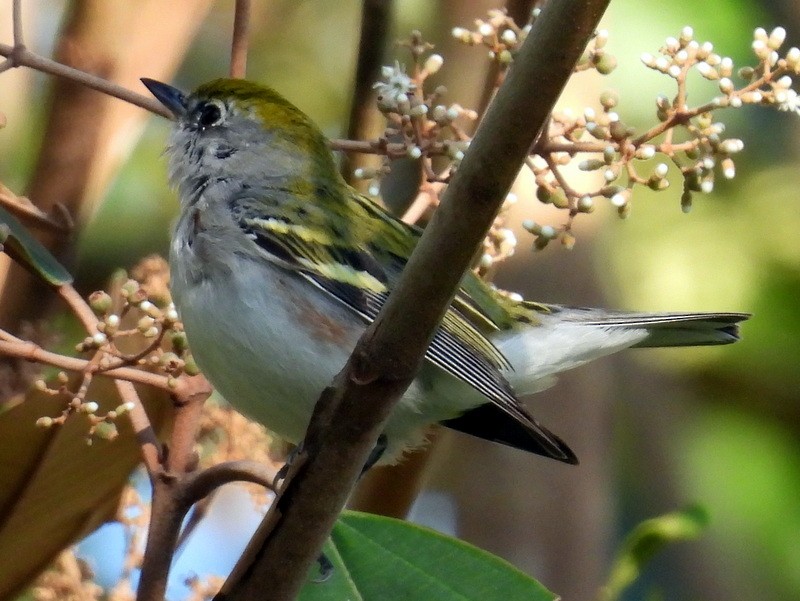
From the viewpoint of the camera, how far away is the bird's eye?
280 centimetres

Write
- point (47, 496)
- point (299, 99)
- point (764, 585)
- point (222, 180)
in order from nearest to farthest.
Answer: point (47, 496) < point (222, 180) < point (764, 585) < point (299, 99)

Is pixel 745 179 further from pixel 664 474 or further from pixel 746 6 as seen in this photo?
pixel 664 474

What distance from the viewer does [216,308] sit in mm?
2258

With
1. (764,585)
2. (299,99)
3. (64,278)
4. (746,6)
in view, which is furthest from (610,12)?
(64,278)

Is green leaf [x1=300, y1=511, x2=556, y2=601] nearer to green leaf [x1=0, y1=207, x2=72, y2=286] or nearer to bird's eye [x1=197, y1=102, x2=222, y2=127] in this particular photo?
green leaf [x1=0, y1=207, x2=72, y2=286]

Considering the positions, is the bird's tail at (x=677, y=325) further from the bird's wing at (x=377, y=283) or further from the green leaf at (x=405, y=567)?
the green leaf at (x=405, y=567)

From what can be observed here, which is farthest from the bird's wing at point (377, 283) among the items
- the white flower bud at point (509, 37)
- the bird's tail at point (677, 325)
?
the white flower bud at point (509, 37)

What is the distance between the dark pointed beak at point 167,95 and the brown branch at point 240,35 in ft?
0.73

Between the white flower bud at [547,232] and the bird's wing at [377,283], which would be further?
the bird's wing at [377,283]

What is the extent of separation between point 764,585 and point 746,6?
2.08 meters

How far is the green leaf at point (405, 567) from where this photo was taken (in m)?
1.89

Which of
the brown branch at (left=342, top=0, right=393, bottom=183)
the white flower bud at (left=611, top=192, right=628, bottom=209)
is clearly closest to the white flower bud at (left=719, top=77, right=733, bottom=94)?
the white flower bud at (left=611, top=192, right=628, bottom=209)

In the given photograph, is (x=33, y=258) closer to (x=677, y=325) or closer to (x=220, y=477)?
(x=220, y=477)

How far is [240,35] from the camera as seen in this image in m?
2.23
